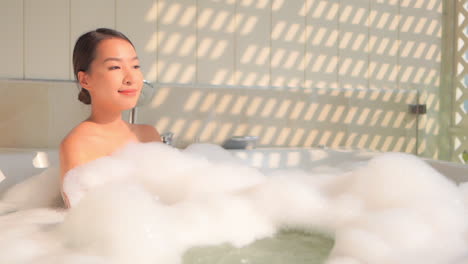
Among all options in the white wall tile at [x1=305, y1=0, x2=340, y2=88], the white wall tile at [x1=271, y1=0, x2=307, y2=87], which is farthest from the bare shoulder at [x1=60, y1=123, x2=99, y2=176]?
the white wall tile at [x1=305, y1=0, x2=340, y2=88]

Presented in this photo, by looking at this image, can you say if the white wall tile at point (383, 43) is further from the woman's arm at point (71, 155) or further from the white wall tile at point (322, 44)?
the woman's arm at point (71, 155)

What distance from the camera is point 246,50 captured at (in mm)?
2619

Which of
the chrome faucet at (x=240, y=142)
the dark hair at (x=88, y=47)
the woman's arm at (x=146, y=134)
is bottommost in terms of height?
the chrome faucet at (x=240, y=142)

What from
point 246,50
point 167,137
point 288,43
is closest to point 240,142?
point 167,137

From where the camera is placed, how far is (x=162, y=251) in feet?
3.06

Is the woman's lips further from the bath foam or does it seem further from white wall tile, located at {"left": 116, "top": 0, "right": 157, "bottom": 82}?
white wall tile, located at {"left": 116, "top": 0, "right": 157, "bottom": 82}

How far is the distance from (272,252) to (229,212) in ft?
0.72

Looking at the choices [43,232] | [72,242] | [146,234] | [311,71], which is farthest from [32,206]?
[311,71]

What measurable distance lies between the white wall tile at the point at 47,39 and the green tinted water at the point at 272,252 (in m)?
1.63

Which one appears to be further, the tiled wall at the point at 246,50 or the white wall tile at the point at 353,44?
the white wall tile at the point at 353,44

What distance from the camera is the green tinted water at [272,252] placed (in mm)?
949

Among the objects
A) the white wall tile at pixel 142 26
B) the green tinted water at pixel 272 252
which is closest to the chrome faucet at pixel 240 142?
the white wall tile at pixel 142 26

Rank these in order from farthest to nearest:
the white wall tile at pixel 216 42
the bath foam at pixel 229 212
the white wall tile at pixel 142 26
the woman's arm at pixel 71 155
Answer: the white wall tile at pixel 216 42
the white wall tile at pixel 142 26
the woman's arm at pixel 71 155
the bath foam at pixel 229 212

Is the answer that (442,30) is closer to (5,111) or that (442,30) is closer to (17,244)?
(5,111)
